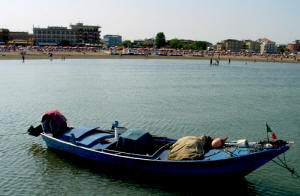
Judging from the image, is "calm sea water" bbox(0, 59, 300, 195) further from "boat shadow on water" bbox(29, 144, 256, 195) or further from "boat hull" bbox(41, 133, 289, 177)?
"boat hull" bbox(41, 133, 289, 177)

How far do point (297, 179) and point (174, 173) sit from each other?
673cm

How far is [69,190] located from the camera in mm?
12922

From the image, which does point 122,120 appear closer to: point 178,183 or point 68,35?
point 178,183

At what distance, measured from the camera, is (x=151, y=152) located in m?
14.6

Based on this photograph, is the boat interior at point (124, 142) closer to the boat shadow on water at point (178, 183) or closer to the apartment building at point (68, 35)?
the boat shadow on water at point (178, 183)

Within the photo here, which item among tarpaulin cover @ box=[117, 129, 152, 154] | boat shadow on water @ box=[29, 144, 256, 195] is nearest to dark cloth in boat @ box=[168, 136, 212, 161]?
boat shadow on water @ box=[29, 144, 256, 195]

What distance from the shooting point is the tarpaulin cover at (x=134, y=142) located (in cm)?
1359

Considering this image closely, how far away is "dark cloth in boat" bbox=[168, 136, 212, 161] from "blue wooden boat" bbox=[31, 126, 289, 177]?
0.94ft

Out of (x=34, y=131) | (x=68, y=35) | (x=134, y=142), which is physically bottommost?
(x=34, y=131)

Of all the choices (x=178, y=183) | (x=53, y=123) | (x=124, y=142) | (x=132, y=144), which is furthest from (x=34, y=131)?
(x=178, y=183)

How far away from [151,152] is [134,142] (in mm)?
1617

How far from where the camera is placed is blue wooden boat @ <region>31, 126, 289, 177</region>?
12.1m

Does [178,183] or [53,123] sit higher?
[53,123]

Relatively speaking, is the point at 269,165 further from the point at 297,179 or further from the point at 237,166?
the point at 237,166
